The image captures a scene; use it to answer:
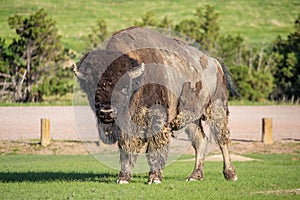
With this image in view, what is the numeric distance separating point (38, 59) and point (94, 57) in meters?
28.8

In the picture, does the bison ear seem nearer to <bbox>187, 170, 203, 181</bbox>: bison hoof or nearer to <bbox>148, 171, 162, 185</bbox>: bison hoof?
<bbox>148, 171, 162, 185</bbox>: bison hoof

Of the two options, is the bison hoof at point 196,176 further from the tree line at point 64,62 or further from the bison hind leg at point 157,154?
the tree line at point 64,62

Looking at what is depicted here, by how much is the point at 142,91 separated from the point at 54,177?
3.70 m

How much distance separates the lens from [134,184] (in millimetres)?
14242

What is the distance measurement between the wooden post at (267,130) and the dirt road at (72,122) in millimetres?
1696

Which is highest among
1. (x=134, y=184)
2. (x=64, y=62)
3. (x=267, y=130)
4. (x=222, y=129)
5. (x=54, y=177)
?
(x=222, y=129)

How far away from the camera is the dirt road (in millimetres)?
31422

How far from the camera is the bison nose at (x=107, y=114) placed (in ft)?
42.8

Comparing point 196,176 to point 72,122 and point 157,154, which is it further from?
point 72,122

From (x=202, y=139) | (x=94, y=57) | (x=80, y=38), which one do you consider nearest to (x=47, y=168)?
(x=202, y=139)

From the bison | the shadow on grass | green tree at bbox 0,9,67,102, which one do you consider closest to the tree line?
green tree at bbox 0,9,67,102

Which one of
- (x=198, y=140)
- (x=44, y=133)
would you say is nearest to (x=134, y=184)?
(x=198, y=140)

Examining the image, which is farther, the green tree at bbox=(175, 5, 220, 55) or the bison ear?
the green tree at bbox=(175, 5, 220, 55)

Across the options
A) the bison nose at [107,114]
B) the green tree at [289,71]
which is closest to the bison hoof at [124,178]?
the bison nose at [107,114]
